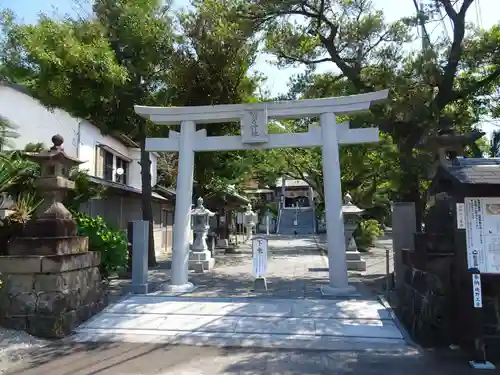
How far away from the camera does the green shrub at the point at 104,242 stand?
9867 mm

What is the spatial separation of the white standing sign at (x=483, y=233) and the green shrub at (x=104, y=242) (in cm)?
758

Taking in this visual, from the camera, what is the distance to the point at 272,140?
34.6 feet

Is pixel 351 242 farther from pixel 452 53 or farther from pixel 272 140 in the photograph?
pixel 452 53

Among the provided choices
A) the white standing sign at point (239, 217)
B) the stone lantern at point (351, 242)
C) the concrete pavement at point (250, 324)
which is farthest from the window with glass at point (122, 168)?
the white standing sign at point (239, 217)

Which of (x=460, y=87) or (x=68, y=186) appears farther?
(x=460, y=87)

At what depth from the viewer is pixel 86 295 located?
786 centimetres

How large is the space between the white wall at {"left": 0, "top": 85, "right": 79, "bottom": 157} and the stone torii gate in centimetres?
681

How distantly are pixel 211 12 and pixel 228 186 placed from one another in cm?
1171

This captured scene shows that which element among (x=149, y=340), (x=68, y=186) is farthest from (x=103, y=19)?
(x=149, y=340)

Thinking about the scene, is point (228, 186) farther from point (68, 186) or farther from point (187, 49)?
point (68, 186)

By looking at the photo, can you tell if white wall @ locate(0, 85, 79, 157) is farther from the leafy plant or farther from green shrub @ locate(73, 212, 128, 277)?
the leafy plant

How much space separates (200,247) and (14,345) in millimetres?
9332

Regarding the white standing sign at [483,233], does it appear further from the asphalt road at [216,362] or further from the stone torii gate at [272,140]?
the stone torii gate at [272,140]

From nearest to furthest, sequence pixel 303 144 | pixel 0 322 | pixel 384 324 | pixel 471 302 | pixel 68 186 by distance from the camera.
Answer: pixel 471 302 → pixel 0 322 → pixel 384 324 → pixel 68 186 → pixel 303 144
